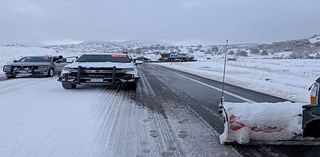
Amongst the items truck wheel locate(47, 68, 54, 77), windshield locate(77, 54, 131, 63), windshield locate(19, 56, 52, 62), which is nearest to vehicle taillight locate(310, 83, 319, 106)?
windshield locate(77, 54, 131, 63)

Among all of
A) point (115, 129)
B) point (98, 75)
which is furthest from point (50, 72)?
point (115, 129)

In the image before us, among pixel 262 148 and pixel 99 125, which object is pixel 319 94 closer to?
pixel 262 148

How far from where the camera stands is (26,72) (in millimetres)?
20219

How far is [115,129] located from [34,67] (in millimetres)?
15406

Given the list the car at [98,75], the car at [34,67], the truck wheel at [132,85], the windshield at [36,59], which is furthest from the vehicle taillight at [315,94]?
the windshield at [36,59]

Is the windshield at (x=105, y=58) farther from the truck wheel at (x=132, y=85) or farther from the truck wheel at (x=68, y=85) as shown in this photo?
the truck wheel at (x=132, y=85)

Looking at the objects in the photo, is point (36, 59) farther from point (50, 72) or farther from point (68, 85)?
point (68, 85)

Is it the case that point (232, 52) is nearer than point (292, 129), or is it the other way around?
point (292, 129)

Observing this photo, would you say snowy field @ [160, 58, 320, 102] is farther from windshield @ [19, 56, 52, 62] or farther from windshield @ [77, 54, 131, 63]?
windshield @ [19, 56, 52, 62]

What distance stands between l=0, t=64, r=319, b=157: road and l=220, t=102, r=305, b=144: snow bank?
0.54ft

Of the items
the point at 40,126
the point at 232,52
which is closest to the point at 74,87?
the point at 40,126

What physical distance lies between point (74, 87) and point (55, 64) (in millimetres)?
9497

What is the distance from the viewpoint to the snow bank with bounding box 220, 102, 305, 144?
17.6ft

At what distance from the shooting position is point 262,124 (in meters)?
5.38
